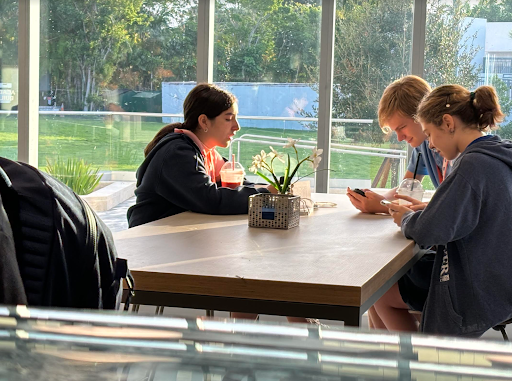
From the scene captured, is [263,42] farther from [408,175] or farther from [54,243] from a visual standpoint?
[54,243]

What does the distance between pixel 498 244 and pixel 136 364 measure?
6.21ft

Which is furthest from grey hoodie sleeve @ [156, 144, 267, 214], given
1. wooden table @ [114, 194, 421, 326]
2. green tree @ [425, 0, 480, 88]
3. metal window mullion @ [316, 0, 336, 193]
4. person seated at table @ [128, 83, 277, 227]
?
green tree @ [425, 0, 480, 88]

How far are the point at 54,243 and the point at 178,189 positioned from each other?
5.27 ft

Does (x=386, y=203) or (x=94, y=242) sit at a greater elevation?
(x=94, y=242)

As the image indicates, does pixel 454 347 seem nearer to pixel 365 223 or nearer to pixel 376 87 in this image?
pixel 365 223

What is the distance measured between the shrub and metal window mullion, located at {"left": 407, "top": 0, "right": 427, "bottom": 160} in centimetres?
247

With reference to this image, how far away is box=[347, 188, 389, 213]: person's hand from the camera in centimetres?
275

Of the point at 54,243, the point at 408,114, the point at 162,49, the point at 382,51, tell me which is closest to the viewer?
the point at 54,243

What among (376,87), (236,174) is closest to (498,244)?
(236,174)

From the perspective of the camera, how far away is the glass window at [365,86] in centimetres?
464

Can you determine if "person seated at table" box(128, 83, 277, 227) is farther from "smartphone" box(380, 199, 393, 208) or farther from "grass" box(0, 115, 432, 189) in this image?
"grass" box(0, 115, 432, 189)

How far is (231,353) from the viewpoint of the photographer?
0.77ft

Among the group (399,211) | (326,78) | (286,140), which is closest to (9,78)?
(286,140)

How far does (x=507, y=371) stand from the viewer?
217 millimetres
